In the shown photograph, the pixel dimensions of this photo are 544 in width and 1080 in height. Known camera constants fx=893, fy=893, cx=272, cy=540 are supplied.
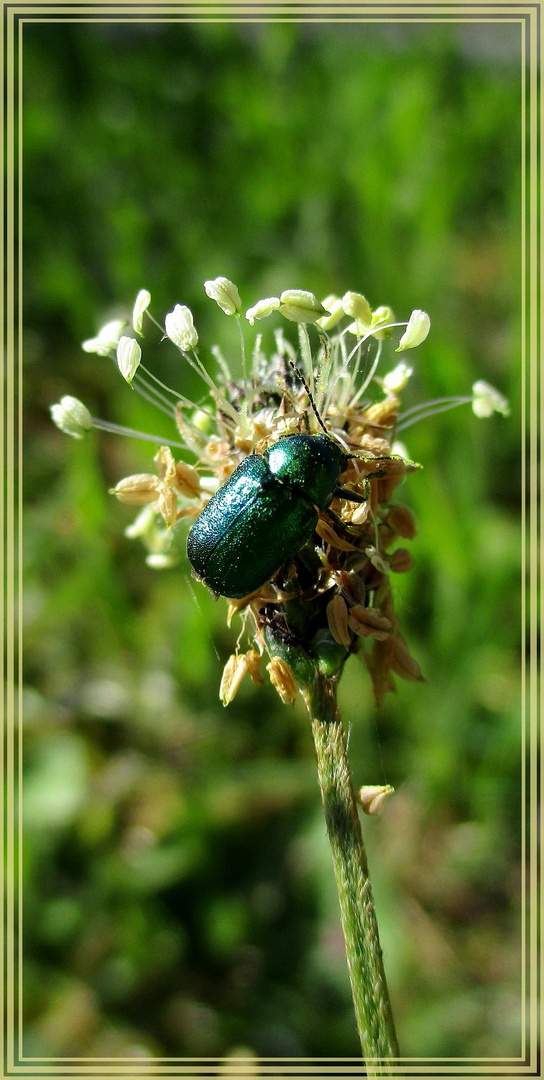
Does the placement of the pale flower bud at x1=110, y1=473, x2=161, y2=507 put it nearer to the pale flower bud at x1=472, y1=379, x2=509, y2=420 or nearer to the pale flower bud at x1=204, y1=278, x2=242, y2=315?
the pale flower bud at x1=204, y1=278, x2=242, y2=315

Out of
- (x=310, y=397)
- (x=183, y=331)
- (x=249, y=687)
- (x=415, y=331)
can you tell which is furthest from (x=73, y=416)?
(x=249, y=687)

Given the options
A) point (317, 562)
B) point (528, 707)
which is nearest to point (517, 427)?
point (528, 707)

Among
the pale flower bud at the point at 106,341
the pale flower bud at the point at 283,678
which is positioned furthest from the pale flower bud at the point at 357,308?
the pale flower bud at the point at 283,678

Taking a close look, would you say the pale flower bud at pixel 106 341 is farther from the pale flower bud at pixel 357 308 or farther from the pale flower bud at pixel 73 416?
the pale flower bud at pixel 357 308

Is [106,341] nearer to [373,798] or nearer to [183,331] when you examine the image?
[183,331]

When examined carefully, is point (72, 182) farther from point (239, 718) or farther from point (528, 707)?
point (528, 707)

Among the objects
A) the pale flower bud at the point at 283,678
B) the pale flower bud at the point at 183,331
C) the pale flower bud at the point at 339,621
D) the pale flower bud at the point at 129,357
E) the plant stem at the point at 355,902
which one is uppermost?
the pale flower bud at the point at 183,331
